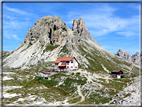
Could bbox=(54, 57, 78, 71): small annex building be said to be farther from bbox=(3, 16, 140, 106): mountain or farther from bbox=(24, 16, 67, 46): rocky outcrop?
bbox=(24, 16, 67, 46): rocky outcrop

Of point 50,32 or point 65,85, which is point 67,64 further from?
point 50,32

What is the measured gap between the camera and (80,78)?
75.2 m

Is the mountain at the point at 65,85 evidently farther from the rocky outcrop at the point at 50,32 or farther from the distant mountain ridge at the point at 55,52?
the rocky outcrop at the point at 50,32

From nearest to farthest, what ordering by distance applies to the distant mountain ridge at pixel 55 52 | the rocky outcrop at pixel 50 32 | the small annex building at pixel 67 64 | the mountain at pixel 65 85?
the mountain at pixel 65 85 < the small annex building at pixel 67 64 < the distant mountain ridge at pixel 55 52 < the rocky outcrop at pixel 50 32

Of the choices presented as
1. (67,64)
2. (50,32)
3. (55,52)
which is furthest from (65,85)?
(50,32)

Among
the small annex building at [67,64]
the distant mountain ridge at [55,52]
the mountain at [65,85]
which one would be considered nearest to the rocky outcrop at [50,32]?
the distant mountain ridge at [55,52]

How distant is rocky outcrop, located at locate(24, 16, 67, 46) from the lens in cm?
17288

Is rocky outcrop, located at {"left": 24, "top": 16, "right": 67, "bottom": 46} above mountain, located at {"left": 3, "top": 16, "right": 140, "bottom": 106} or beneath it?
above

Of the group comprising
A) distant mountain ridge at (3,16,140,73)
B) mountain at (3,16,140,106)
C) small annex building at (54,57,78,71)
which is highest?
distant mountain ridge at (3,16,140,73)

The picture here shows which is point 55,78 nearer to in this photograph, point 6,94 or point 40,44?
point 6,94

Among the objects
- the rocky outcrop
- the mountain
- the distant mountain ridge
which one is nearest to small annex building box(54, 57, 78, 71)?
the mountain

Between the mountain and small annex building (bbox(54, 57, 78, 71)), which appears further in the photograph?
small annex building (bbox(54, 57, 78, 71))

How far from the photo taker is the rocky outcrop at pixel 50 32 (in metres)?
173

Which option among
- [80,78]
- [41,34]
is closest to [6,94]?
[80,78]
